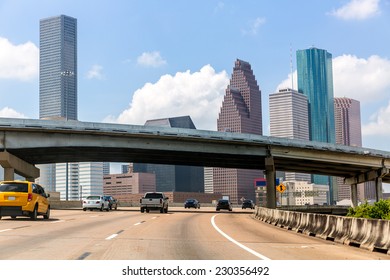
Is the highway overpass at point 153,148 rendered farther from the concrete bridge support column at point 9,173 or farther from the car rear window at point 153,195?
the car rear window at point 153,195

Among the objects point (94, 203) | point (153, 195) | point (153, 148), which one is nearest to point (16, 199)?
point (153, 195)

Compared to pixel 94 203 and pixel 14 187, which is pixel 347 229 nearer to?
pixel 14 187

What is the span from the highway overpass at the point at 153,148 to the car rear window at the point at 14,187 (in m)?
34.4

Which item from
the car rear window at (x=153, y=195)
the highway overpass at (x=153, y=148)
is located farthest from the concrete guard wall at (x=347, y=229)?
the highway overpass at (x=153, y=148)

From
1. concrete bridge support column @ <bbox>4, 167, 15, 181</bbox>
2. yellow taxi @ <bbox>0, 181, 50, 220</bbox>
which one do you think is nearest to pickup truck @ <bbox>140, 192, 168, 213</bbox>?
yellow taxi @ <bbox>0, 181, 50, 220</bbox>

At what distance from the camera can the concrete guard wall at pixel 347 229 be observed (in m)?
14.8

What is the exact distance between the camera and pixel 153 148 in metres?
64.9

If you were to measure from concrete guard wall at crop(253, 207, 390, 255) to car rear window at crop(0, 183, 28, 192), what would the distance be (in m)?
13.1

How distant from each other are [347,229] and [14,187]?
1643 centimetres

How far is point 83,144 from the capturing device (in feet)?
206

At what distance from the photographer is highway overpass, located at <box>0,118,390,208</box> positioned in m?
61.3

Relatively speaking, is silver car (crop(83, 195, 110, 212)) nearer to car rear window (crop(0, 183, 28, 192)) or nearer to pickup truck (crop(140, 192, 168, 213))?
pickup truck (crop(140, 192, 168, 213))

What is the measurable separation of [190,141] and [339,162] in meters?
24.8
